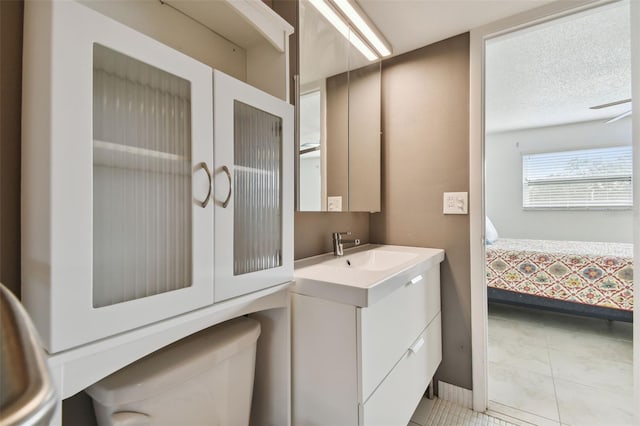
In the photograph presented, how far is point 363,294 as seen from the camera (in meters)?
0.90

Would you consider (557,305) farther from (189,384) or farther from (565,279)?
(189,384)

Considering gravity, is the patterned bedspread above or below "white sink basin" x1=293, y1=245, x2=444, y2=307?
below

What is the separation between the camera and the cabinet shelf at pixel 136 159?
625 millimetres

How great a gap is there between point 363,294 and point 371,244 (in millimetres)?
1145

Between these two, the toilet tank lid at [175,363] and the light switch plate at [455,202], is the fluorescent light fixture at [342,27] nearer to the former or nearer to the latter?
the light switch plate at [455,202]

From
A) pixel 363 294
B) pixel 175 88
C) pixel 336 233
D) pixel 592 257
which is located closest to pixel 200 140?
pixel 175 88

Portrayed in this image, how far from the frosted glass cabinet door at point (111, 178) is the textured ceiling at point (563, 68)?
180 centimetres

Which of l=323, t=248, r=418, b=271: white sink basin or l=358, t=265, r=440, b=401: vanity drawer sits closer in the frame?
l=358, t=265, r=440, b=401: vanity drawer

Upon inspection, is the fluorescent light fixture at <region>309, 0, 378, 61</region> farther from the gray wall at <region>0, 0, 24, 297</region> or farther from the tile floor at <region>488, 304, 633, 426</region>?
the tile floor at <region>488, 304, 633, 426</region>

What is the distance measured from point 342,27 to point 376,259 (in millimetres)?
1335

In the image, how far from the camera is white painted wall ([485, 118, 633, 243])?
3.79 meters

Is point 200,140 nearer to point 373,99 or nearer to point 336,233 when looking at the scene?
point 336,233

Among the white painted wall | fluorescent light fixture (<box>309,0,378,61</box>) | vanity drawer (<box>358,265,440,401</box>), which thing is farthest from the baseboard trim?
the white painted wall

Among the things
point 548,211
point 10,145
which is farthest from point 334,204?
point 548,211
